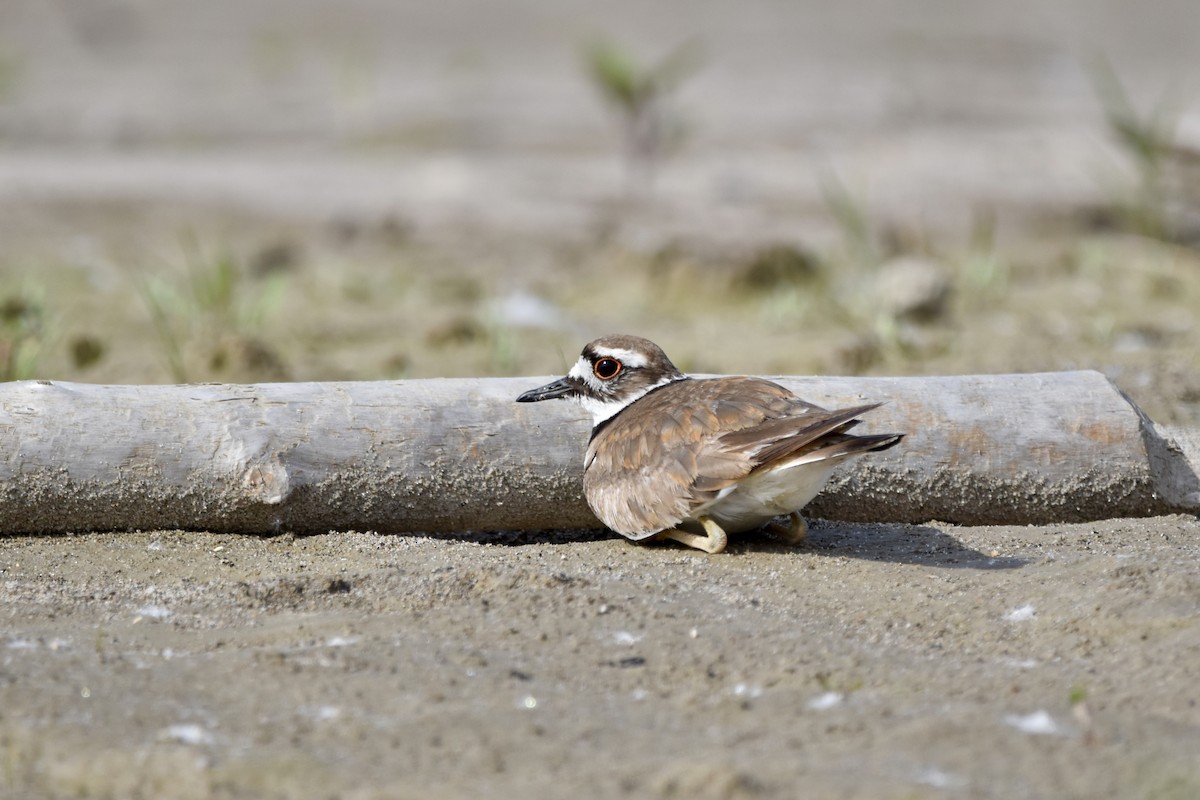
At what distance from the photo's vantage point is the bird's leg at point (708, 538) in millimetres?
3965

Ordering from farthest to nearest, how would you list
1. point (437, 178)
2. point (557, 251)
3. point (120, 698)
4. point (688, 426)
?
point (437, 178)
point (557, 251)
point (688, 426)
point (120, 698)

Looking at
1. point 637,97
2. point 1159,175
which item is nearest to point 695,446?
point 1159,175

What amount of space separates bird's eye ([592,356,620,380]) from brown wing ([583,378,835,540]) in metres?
0.28

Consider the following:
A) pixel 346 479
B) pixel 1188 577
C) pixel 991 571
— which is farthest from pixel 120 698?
pixel 1188 577

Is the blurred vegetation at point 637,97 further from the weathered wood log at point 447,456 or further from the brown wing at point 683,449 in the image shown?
the brown wing at point 683,449

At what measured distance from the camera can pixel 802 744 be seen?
265 cm

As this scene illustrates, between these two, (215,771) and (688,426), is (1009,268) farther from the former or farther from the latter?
(215,771)

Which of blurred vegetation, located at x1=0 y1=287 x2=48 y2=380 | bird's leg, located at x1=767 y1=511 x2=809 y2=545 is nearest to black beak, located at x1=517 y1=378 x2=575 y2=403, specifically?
bird's leg, located at x1=767 y1=511 x2=809 y2=545

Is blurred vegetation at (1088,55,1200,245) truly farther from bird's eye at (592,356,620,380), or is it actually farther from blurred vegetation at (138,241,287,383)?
blurred vegetation at (138,241,287,383)

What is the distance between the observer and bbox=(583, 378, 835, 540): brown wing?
3814 mm

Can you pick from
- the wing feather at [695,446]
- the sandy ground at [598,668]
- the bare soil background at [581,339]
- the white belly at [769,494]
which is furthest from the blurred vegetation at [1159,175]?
the white belly at [769,494]

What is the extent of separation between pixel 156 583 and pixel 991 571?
231cm

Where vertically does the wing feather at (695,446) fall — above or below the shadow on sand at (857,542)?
above

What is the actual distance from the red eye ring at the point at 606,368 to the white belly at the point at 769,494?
66 cm
